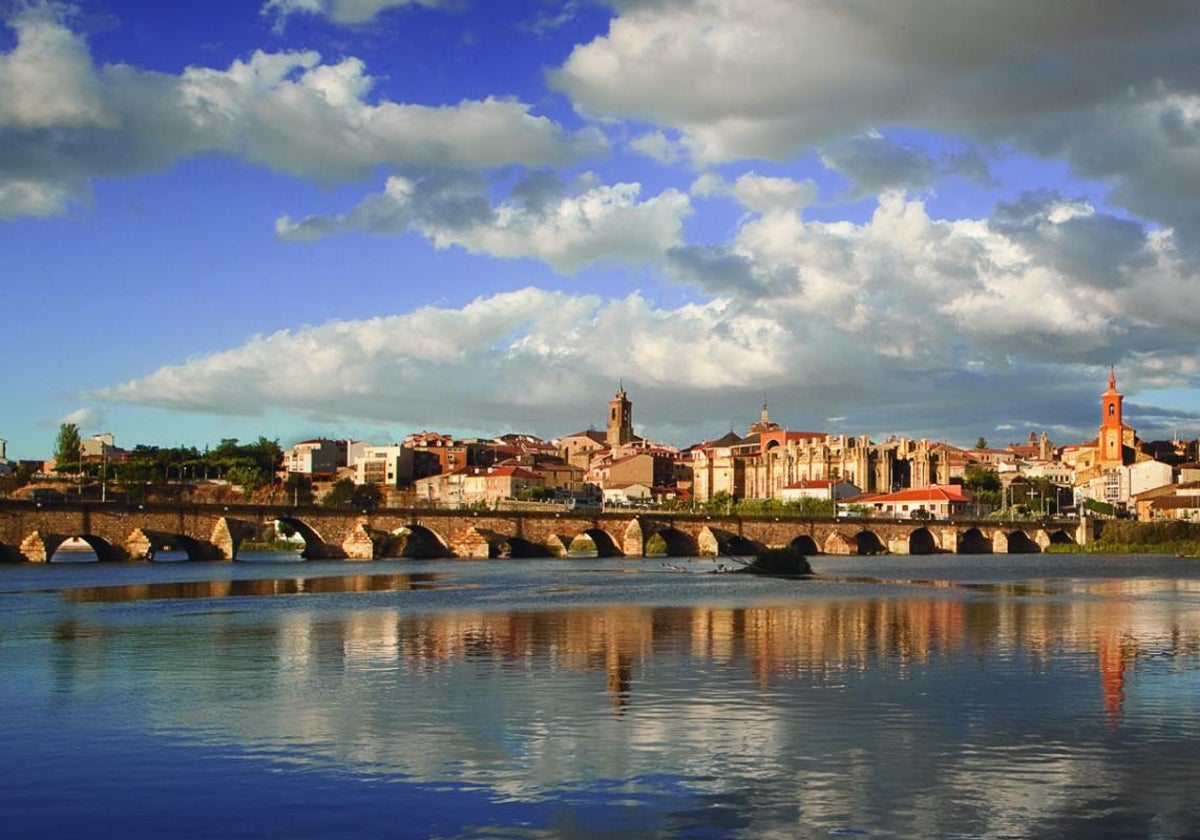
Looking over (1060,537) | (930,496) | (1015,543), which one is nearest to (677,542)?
(1015,543)

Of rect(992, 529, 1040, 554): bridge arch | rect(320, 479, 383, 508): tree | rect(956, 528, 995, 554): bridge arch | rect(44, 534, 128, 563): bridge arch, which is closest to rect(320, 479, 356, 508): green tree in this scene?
rect(320, 479, 383, 508): tree

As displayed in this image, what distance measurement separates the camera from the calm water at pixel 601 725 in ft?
46.4

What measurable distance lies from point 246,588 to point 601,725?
40385 mm

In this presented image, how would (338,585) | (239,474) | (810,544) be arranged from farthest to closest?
(239,474), (810,544), (338,585)

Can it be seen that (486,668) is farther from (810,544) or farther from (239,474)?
(239,474)

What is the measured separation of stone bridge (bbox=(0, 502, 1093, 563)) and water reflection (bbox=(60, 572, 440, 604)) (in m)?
Result: 21.5

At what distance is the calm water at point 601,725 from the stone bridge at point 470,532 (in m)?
41.9

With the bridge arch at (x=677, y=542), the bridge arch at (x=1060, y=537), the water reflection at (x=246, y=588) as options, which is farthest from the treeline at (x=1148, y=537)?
the water reflection at (x=246, y=588)

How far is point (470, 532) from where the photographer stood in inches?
3848

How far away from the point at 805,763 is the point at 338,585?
45176mm

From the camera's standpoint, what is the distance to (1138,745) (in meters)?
17.6

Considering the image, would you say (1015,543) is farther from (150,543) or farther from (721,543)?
(150,543)

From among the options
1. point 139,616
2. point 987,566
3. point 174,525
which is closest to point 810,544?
point 987,566

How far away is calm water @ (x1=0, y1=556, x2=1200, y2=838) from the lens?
14.1 m
